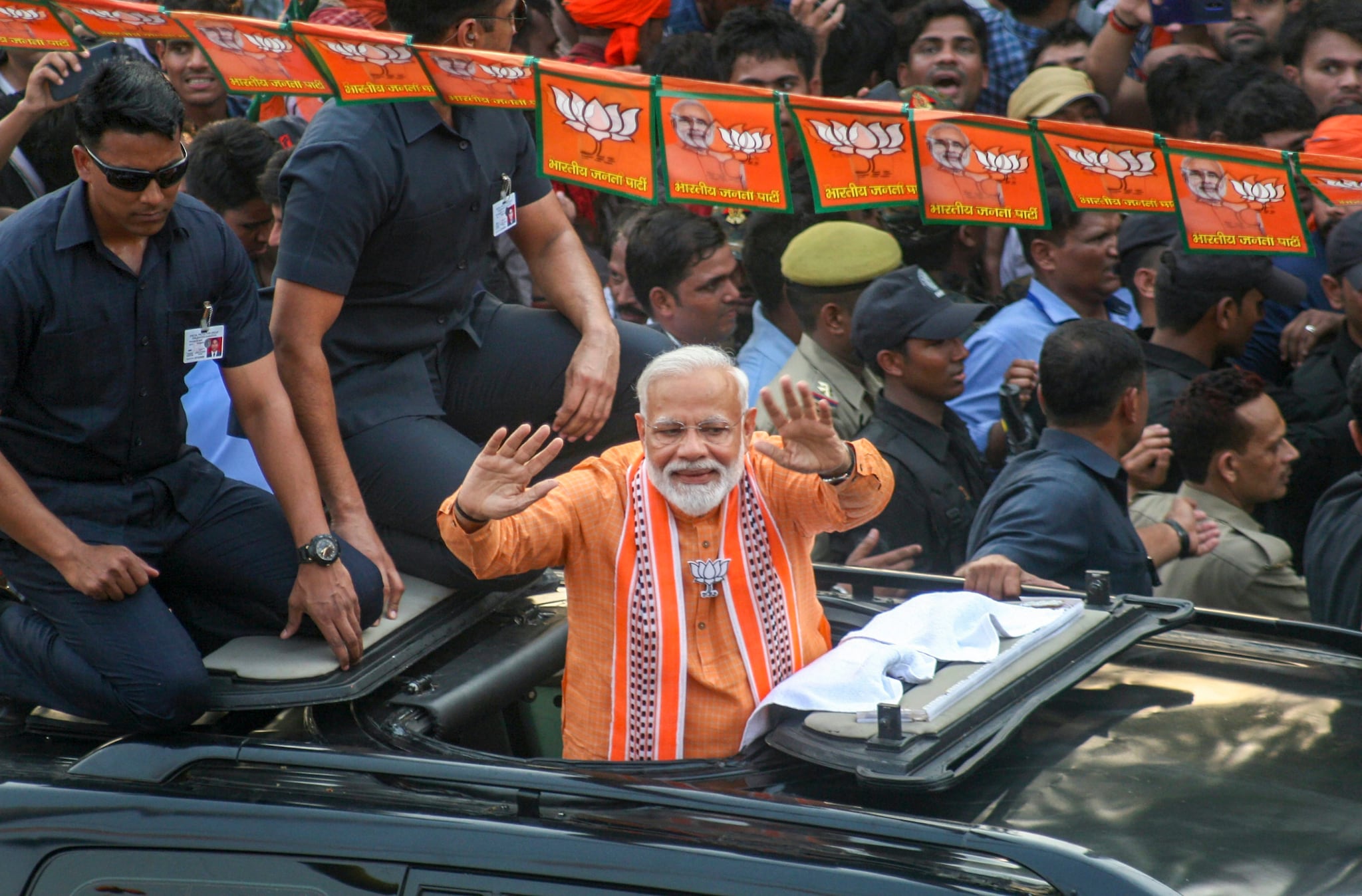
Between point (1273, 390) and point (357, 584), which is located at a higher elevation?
point (1273, 390)

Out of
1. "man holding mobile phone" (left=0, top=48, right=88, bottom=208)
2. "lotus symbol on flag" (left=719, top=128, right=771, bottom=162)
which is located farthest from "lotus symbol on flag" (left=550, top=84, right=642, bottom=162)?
"man holding mobile phone" (left=0, top=48, right=88, bottom=208)

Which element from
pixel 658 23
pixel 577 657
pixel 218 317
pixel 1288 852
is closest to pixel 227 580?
pixel 218 317

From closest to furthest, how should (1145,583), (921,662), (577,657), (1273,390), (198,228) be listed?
(921,662)
(577,657)
(198,228)
(1145,583)
(1273,390)

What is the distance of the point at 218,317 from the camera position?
11.2ft

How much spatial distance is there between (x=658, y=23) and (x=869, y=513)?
5.18m

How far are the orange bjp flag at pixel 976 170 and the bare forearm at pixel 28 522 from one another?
244cm

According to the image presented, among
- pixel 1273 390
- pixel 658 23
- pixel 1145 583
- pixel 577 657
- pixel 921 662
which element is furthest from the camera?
pixel 658 23

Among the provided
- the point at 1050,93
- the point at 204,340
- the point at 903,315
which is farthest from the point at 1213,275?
the point at 204,340

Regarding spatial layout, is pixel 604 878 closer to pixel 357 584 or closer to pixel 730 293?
pixel 357 584

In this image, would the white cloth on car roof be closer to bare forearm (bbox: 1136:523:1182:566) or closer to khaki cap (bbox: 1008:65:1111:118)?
bare forearm (bbox: 1136:523:1182:566)

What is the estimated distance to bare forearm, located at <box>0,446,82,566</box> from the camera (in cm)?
310

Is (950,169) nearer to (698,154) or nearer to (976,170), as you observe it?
(976,170)

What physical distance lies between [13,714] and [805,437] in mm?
1732

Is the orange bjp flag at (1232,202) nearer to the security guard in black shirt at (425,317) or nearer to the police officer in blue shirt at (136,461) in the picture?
the security guard in black shirt at (425,317)
